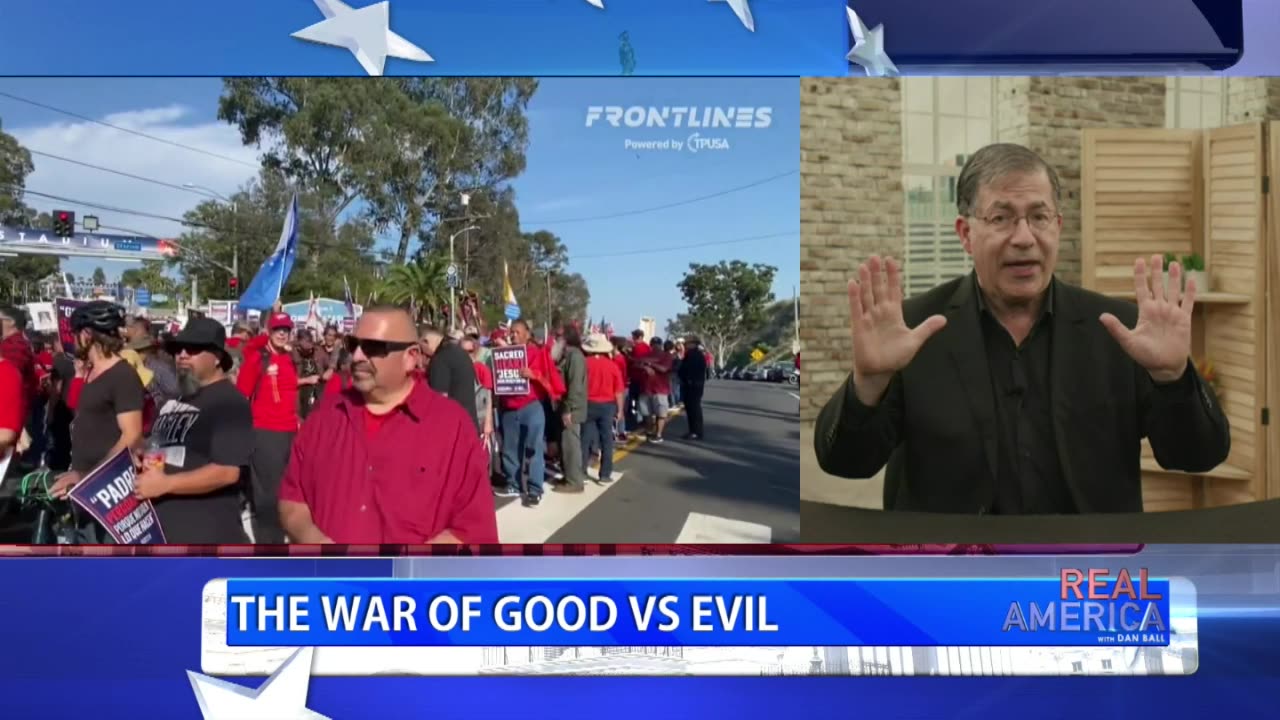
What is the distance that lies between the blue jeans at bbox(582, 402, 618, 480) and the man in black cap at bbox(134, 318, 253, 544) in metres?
1.13

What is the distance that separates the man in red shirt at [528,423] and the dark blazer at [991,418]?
914 mm

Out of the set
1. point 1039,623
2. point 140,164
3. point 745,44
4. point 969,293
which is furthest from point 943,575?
point 140,164

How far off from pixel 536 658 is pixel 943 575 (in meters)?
1.28

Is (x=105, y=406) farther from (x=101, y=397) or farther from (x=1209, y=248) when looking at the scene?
(x=1209, y=248)

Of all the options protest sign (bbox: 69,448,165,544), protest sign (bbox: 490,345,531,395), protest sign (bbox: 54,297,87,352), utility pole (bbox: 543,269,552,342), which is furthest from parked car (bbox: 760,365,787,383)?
protest sign (bbox: 54,297,87,352)

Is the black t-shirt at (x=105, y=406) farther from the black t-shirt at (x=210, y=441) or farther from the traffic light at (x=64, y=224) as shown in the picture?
the traffic light at (x=64, y=224)

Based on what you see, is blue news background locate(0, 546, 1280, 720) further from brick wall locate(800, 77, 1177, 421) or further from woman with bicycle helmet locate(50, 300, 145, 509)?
brick wall locate(800, 77, 1177, 421)

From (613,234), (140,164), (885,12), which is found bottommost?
(613,234)

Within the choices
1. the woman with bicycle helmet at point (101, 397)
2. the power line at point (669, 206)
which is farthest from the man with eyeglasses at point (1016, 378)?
the woman with bicycle helmet at point (101, 397)

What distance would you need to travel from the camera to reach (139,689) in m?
3.03

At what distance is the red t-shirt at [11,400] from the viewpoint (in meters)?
3.24

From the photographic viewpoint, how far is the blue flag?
119 inches

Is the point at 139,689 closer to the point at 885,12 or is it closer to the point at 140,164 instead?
the point at 140,164

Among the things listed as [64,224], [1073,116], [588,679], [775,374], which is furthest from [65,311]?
[1073,116]
